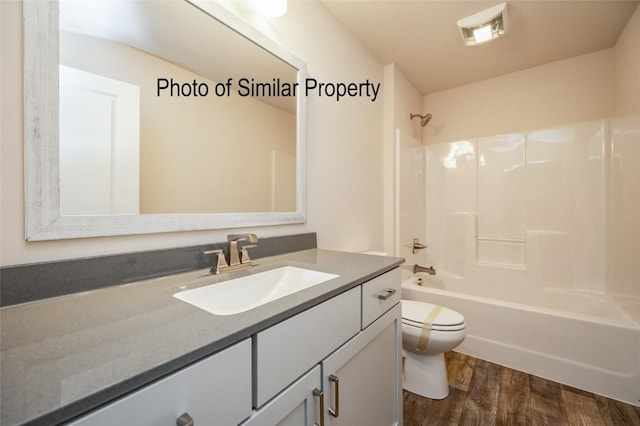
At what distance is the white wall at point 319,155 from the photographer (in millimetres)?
629

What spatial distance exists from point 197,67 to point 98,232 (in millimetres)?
686

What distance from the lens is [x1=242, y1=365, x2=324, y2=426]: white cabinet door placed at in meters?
0.58

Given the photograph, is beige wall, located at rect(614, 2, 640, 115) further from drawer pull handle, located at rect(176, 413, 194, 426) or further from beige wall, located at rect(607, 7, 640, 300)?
drawer pull handle, located at rect(176, 413, 194, 426)

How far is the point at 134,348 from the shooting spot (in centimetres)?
44

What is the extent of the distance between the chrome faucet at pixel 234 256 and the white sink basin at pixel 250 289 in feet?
0.28

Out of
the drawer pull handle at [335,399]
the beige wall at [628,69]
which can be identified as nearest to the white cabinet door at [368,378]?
the drawer pull handle at [335,399]

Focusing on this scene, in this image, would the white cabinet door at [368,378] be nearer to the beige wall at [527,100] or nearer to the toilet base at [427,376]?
the toilet base at [427,376]

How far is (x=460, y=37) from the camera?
6.44ft

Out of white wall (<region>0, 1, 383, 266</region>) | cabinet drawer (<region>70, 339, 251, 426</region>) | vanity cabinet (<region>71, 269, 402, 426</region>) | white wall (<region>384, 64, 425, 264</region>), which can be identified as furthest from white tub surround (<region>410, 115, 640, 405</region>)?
cabinet drawer (<region>70, 339, 251, 426</region>)

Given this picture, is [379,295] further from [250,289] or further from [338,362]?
[250,289]

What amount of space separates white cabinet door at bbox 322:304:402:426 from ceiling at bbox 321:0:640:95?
70.1 inches

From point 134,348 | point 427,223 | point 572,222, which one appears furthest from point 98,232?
point 572,222

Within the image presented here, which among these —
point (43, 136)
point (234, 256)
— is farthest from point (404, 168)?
point (43, 136)

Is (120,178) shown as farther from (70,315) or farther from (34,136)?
(70,315)
